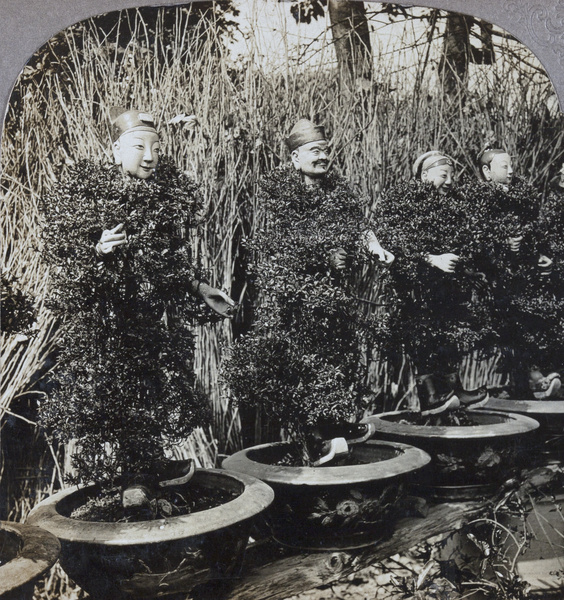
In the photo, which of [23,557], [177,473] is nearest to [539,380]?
[177,473]

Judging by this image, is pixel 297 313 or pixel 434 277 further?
pixel 434 277

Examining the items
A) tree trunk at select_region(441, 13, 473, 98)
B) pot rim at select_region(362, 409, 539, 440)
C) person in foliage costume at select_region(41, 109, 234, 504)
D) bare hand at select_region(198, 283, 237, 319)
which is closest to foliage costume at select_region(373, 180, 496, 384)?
pot rim at select_region(362, 409, 539, 440)

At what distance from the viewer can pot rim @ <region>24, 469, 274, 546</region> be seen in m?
1.79

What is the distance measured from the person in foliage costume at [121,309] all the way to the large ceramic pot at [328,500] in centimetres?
33

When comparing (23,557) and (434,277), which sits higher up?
(434,277)

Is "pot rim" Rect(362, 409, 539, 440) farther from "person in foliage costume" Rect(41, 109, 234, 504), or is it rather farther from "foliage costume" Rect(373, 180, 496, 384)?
"person in foliage costume" Rect(41, 109, 234, 504)

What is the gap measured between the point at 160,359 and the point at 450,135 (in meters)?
1.32

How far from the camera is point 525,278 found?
2451mm

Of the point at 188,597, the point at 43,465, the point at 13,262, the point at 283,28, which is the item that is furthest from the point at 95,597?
the point at 283,28

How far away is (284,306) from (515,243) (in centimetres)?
94

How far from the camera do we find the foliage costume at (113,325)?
1.92m

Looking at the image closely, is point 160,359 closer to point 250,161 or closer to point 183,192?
point 183,192

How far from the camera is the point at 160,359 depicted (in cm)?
201

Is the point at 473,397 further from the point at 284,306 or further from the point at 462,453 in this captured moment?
the point at 284,306
